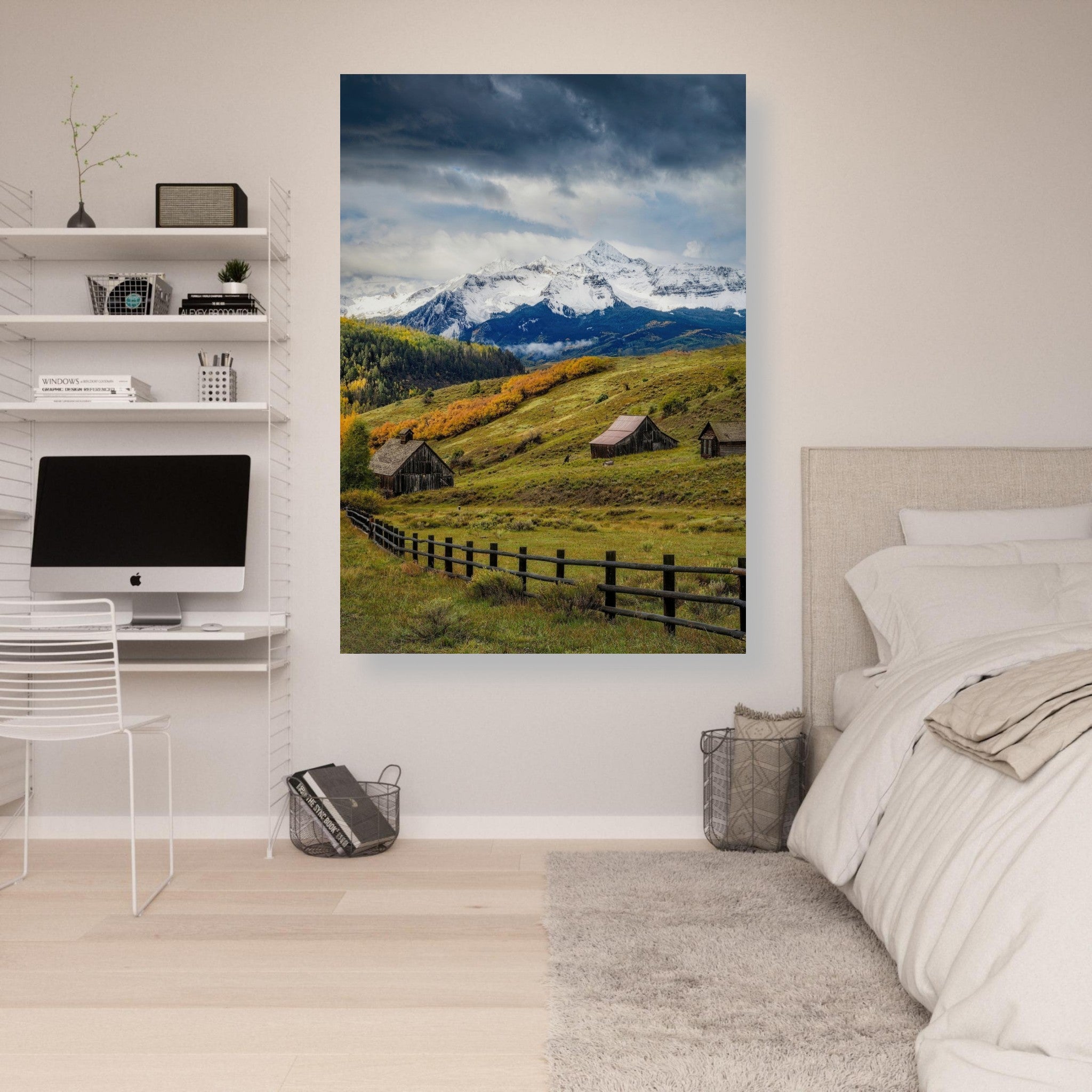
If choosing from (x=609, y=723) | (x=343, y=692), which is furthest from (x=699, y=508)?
(x=343, y=692)

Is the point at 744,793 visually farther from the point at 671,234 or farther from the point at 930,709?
the point at 671,234

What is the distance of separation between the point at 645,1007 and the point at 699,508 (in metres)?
1.76

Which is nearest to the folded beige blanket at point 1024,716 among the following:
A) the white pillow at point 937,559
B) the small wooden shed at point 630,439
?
the white pillow at point 937,559

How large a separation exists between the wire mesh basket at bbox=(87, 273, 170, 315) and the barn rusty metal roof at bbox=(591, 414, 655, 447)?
155cm

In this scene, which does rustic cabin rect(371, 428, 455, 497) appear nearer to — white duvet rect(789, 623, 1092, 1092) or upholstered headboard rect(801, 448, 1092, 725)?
upholstered headboard rect(801, 448, 1092, 725)

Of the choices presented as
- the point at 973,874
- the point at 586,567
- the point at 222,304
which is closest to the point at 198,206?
the point at 222,304

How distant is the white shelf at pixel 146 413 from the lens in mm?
2998

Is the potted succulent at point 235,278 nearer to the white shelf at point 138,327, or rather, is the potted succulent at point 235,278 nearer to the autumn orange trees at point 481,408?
the white shelf at point 138,327

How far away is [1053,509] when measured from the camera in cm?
307

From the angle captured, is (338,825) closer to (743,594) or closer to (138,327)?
(743,594)

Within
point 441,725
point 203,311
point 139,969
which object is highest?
point 203,311

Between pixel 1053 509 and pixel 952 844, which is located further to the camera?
pixel 1053 509

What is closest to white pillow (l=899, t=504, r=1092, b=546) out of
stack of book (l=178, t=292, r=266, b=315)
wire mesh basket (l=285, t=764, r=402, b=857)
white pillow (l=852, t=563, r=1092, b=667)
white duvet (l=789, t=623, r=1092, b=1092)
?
white pillow (l=852, t=563, r=1092, b=667)

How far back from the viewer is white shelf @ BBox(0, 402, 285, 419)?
2998 millimetres
